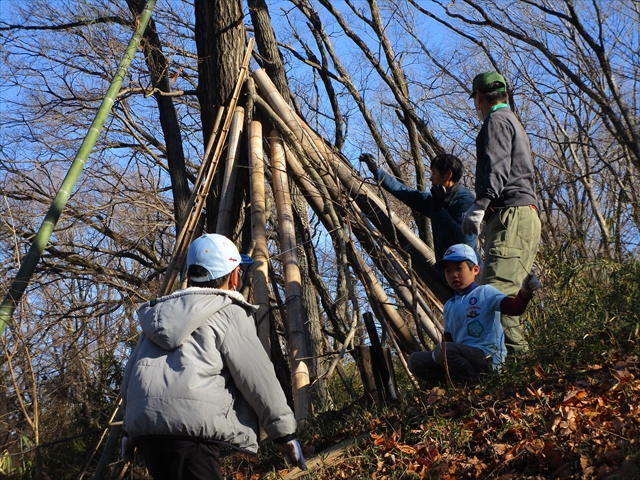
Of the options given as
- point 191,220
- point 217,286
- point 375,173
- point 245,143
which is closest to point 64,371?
point 191,220

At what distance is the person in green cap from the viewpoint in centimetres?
428

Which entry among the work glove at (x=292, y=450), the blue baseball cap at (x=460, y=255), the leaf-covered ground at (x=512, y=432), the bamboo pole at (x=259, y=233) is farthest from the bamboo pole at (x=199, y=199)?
the work glove at (x=292, y=450)

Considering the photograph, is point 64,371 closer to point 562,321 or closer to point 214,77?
point 214,77

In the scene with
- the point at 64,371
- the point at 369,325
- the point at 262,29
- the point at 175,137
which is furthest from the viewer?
the point at 175,137

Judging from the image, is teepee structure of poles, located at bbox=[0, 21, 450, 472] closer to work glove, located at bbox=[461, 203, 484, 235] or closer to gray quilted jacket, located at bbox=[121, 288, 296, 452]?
work glove, located at bbox=[461, 203, 484, 235]

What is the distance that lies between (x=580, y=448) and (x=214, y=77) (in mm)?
4687

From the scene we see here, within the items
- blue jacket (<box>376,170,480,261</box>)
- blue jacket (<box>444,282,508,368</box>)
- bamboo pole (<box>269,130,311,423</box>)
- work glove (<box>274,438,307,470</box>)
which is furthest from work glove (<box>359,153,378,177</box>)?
work glove (<box>274,438,307,470</box>)

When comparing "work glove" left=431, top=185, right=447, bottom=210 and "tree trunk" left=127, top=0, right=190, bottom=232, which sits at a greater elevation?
"tree trunk" left=127, top=0, right=190, bottom=232

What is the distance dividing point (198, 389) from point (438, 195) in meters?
2.79

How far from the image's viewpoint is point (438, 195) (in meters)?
4.99

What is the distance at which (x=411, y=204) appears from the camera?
5.21m

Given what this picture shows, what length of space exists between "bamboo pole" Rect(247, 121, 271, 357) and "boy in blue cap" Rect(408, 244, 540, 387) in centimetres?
158

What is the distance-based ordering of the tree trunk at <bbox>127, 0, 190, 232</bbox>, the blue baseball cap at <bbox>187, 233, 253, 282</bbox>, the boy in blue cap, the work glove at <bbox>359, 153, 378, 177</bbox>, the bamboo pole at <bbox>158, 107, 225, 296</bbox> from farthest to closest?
the tree trunk at <bbox>127, 0, 190, 232</bbox> → the bamboo pole at <bbox>158, 107, 225, 296</bbox> → the work glove at <bbox>359, 153, 378, 177</bbox> → the boy in blue cap → the blue baseball cap at <bbox>187, 233, 253, 282</bbox>

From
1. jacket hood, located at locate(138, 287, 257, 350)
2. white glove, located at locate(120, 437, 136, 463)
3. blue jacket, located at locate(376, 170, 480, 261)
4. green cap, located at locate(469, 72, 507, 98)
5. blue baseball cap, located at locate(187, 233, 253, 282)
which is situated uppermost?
green cap, located at locate(469, 72, 507, 98)
